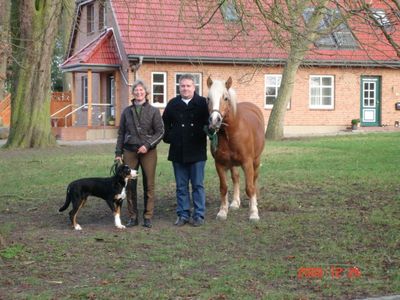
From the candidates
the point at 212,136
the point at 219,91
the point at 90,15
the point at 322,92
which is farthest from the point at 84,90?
the point at 219,91

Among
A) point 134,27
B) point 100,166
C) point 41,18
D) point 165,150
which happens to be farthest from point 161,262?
point 134,27

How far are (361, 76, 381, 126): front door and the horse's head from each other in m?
28.3

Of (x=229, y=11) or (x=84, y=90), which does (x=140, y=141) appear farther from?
(x=84, y=90)

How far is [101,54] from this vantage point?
112 ft

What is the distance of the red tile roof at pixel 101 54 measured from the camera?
33688 millimetres

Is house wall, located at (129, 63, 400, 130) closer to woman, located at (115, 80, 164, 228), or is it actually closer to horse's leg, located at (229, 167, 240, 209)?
horse's leg, located at (229, 167, 240, 209)

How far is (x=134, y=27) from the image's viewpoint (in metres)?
32.8

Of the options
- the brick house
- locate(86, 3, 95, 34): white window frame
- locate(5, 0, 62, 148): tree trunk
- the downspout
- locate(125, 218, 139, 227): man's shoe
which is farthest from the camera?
locate(86, 3, 95, 34): white window frame

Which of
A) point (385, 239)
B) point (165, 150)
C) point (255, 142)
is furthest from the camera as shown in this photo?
point (165, 150)

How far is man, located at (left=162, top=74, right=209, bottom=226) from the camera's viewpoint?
32.9 feet

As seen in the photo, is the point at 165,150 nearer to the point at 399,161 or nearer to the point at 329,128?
the point at 399,161

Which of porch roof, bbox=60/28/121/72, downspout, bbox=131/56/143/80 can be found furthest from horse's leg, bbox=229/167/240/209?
porch roof, bbox=60/28/121/72

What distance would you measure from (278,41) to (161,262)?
4.37 meters
